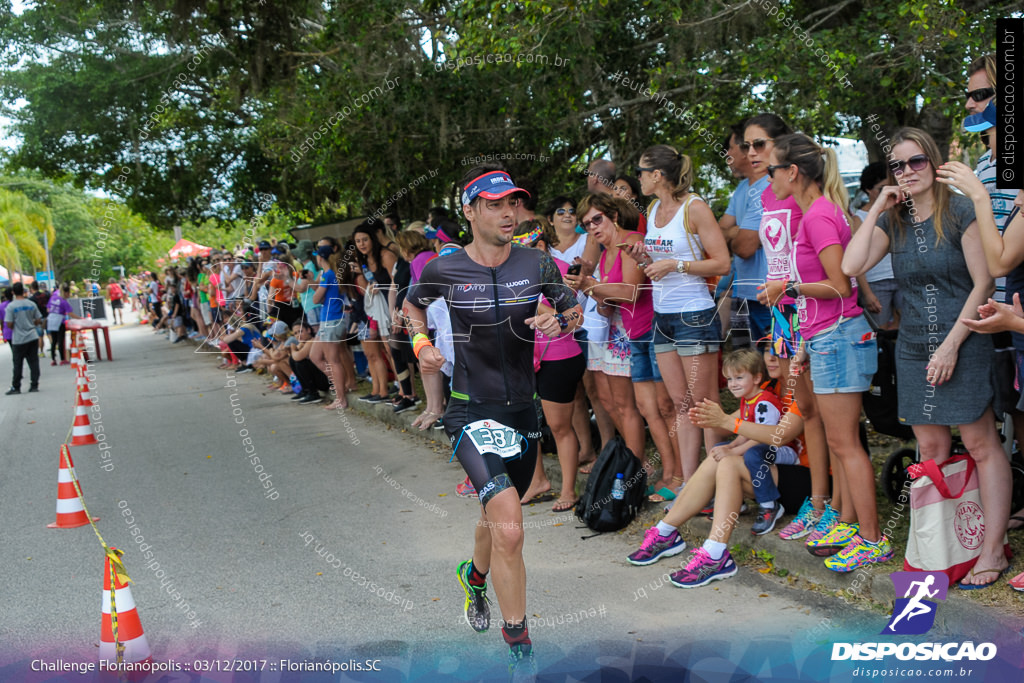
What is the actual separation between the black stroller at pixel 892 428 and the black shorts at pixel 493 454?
1.88m

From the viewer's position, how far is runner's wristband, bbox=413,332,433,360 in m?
4.28

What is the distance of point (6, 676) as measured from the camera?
13.6 ft

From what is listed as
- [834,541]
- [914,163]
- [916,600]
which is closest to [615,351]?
[834,541]

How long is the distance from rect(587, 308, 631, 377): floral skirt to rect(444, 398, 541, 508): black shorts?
78.3 inches

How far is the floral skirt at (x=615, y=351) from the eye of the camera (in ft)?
20.5

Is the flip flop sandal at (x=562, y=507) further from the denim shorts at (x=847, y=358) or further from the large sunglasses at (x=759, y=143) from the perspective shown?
the large sunglasses at (x=759, y=143)

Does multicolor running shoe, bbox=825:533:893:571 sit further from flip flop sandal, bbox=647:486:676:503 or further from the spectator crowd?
flip flop sandal, bbox=647:486:676:503

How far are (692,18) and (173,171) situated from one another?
54.7ft

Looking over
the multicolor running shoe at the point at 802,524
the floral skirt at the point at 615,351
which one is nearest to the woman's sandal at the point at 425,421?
the floral skirt at the point at 615,351

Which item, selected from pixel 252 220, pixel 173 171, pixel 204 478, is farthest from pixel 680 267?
pixel 252 220

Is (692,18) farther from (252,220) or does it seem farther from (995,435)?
(252,220)

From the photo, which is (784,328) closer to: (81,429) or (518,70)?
(518,70)

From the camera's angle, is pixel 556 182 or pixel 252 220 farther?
pixel 252 220

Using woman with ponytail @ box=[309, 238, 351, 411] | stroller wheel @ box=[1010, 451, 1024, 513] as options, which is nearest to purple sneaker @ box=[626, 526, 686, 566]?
stroller wheel @ box=[1010, 451, 1024, 513]
